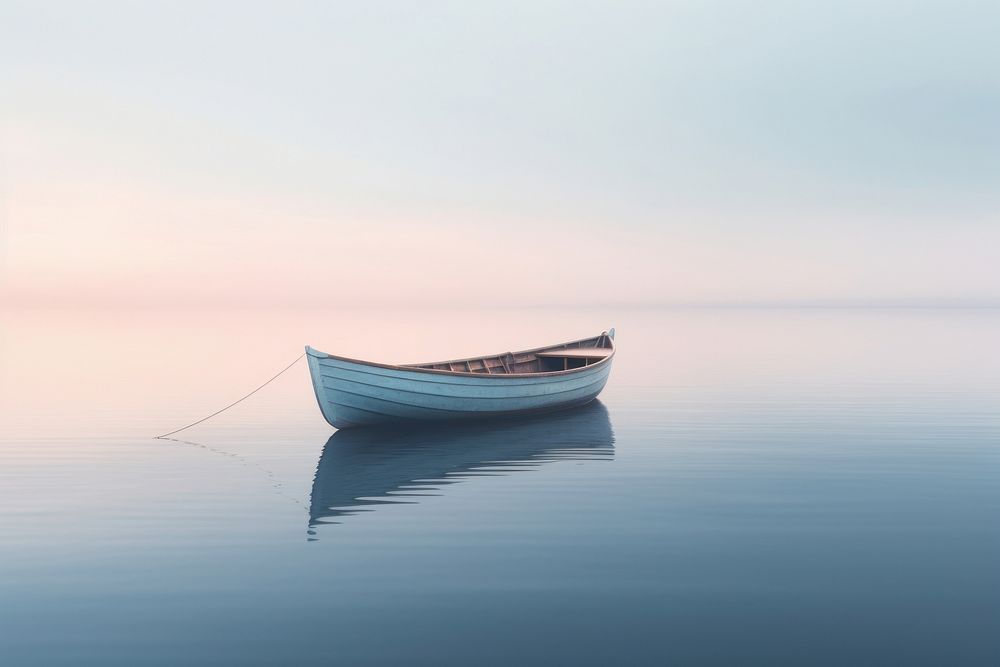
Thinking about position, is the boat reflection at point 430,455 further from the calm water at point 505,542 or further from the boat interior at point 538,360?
the boat interior at point 538,360

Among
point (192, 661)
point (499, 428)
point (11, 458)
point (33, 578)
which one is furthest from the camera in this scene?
point (499, 428)

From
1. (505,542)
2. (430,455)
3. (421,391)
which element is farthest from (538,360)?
(505,542)

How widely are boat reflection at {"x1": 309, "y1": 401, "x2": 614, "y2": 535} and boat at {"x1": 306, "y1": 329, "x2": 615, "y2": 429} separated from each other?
24.1 inches

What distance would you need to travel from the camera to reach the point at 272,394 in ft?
111

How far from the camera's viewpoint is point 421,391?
21547 mm

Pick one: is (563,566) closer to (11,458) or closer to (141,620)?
(141,620)

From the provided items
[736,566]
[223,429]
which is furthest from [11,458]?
[736,566]

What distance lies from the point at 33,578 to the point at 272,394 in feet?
78.8

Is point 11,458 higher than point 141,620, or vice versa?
point 11,458

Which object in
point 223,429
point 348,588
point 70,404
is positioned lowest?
point 348,588

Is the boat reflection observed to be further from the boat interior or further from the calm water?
the boat interior

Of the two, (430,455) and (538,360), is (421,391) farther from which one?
(538,360)

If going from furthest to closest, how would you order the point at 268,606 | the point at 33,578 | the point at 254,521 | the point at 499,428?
the point at 499,428 < the point at 254,521 < the point at 33,578 < the point at 268,606

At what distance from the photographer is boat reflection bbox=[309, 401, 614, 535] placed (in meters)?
15.0
